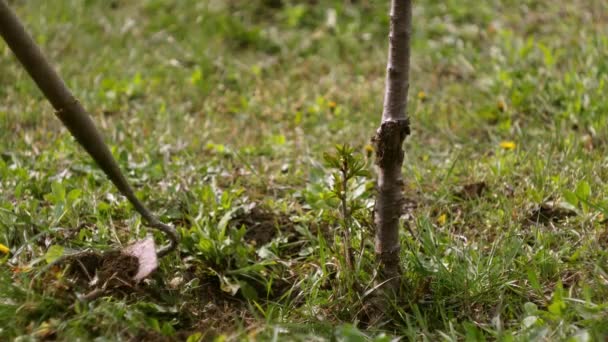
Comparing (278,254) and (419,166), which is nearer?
(278,254)

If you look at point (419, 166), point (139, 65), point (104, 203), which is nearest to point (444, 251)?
point (419, 166)

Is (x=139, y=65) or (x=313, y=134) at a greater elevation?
(x=139, y=65)

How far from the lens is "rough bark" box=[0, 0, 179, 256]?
6.03 feet

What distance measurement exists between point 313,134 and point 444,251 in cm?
146

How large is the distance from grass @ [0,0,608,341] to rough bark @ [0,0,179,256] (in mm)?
351

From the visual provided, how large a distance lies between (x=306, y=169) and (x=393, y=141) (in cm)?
119

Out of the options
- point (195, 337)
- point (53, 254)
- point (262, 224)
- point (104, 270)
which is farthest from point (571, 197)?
point (53, 254)

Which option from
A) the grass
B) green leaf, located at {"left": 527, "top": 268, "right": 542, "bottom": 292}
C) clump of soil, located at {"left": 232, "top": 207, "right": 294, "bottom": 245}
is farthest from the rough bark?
green leaf, located at {"left": 527, "top": 268, "right": 542, "bottom": 292}

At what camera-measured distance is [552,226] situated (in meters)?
2.59

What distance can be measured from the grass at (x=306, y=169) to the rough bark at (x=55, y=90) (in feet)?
1.15

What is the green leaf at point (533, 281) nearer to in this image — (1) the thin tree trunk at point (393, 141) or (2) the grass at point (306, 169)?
(2) the grass at point (306, 169)

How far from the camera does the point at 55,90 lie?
1934 millimetres

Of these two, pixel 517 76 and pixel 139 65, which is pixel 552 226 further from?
pixel 139 65

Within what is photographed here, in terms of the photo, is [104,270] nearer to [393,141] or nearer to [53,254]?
[53,254]
